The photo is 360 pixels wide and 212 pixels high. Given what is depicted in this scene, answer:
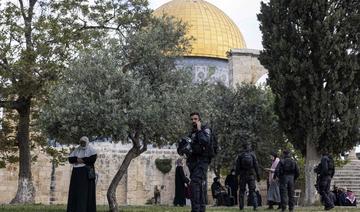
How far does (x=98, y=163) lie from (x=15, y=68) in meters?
18.1

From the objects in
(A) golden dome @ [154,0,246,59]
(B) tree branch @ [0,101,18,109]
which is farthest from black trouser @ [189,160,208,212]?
(A) golden dome @ [154,0,246,59]

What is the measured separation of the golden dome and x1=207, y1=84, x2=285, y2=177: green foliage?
2035 cm

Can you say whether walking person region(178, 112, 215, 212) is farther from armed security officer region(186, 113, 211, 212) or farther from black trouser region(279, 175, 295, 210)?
black trouser region(279, 175, 295, 210)

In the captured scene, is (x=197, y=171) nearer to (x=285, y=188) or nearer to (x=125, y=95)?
(x=125, y=95)

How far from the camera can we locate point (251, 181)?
12883 millimetres

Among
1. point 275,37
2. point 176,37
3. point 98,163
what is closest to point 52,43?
point 176,37

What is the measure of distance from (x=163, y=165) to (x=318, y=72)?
59.4 feet

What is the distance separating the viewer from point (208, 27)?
46.9 m

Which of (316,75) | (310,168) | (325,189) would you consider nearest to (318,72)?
(316,75)

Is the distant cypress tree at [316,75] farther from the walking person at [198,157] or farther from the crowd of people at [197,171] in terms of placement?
the walking person at [198,157]

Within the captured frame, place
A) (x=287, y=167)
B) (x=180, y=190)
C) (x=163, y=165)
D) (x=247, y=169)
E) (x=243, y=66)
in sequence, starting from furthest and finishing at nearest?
(x=243, y=66)
(x=163, y=165)
(x=180, y=190)
(x=247, y=169)
(x=287, y=167)

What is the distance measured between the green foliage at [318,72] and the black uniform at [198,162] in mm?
10048

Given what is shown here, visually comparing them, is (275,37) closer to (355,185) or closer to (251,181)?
(251,181)

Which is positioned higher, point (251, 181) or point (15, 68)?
point (15, 68)
